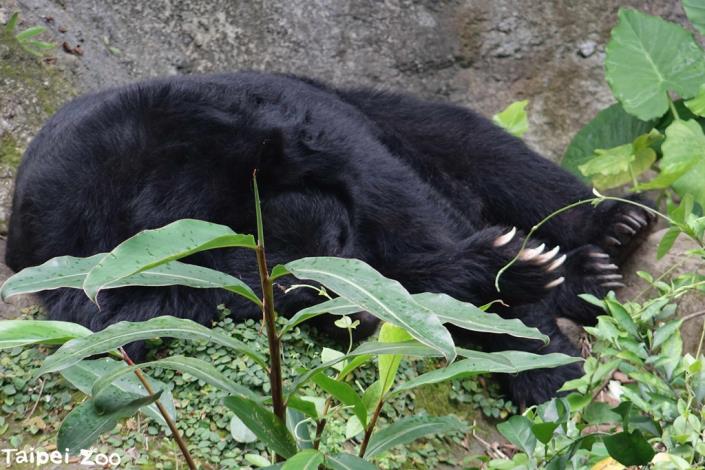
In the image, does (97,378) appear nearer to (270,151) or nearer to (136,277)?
(136,277)

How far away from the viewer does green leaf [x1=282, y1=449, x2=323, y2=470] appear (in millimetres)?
1329

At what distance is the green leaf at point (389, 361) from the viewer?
1.59m

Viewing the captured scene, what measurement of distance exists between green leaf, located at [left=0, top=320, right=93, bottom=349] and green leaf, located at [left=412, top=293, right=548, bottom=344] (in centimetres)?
54

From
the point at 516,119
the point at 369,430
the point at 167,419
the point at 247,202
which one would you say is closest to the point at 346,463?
the point at 369,430

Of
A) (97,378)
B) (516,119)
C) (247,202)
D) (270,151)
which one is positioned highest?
(97,378)

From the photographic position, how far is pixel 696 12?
4.52 metres

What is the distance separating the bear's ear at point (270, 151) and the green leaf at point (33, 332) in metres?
1.75

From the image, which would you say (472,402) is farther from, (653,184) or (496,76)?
(496,76)

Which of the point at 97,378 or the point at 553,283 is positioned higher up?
the point at 97,378

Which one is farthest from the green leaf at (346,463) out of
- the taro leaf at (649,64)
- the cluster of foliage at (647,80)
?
the taro leaf at (649,64)

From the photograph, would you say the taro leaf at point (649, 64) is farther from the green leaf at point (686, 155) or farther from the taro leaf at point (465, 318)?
the taro leaf at point (465, 318)

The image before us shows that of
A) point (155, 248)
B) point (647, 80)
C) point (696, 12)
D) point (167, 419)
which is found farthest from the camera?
point (647, 80)

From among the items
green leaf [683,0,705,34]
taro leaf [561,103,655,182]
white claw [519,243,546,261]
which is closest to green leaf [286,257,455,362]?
white claw [519,243,546,261]

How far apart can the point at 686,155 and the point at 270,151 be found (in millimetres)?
1805
